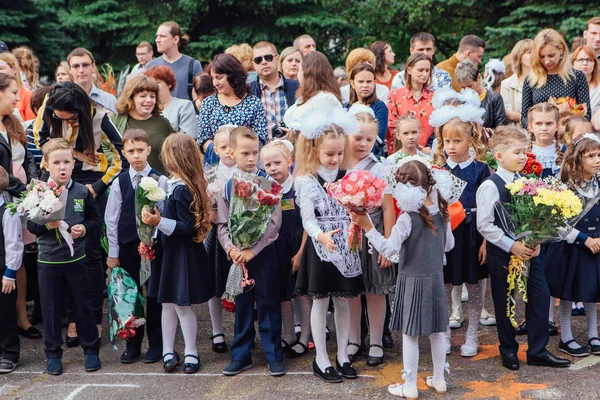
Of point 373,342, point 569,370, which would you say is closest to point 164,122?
point 373,342

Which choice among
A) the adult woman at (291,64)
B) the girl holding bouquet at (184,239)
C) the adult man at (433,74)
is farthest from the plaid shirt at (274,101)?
the girl holding bouquet at (184,239)

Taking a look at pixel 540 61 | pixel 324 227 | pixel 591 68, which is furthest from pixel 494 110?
pixel 324 227

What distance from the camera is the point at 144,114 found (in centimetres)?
711

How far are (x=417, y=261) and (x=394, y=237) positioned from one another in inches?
9.8

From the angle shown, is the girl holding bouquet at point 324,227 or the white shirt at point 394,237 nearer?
the white shirt at point 394,237

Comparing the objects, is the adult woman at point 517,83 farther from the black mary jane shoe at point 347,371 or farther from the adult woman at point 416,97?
the black mary jane shoe at point 347,371

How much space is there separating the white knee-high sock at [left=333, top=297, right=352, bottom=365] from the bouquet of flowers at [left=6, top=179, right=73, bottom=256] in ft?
7.21

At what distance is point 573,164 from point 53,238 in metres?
4.16

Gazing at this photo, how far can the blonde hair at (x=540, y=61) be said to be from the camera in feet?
24.7

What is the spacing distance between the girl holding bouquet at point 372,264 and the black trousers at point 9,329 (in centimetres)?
274

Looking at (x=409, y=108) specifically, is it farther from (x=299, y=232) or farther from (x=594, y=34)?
(x=594, y=34)

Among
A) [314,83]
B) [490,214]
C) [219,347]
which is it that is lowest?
[219,347]

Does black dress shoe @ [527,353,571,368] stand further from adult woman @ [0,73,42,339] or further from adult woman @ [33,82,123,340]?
adult woman @ [0,73,42,339]

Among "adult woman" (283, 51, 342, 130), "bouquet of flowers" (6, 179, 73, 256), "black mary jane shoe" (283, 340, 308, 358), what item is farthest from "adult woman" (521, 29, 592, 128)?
"bouquet of flowers" (6, 179, 73, 256)
